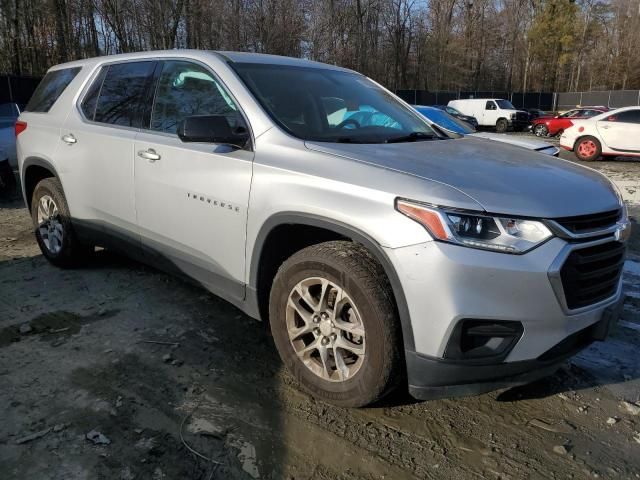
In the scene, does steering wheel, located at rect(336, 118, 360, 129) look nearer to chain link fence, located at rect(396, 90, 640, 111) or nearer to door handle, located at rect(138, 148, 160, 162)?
door handle, located at rect(138, 148, 160, 162)

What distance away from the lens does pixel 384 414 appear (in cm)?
273

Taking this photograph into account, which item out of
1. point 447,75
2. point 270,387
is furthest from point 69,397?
point 447,75

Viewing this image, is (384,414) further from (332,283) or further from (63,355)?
(63,355)

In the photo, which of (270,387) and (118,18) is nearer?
(270,387)

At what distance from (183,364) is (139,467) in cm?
92

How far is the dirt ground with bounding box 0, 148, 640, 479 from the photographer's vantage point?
235cm

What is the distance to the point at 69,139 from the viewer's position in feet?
14.4

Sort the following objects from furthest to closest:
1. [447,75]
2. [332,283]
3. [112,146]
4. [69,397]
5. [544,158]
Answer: [447,75] → [112,146] → [544,158] → [69,397] → [332,283]

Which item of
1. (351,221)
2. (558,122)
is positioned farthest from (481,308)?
(558,122)

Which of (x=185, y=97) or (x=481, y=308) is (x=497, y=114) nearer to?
(x=185, y=97)

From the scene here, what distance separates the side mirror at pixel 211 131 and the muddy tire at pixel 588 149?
1408 cm

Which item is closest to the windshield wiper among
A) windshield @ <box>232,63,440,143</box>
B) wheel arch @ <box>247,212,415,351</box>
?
windshield @ <box>232,63,440,143</box>

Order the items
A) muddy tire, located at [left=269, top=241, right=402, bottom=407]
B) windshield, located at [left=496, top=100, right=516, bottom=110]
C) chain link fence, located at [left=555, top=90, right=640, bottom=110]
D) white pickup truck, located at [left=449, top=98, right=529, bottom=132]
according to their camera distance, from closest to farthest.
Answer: muddy tire, located at [left=269, top=241, right=402, bottom=407]
white pickup truck, located at [left=449, top=98, right=529, bottom=132]
windshield, located at [left=496, top=100, right=516, bottom=110]
chain link fence, located at [left=555, top=90, right=640, bottom=110]

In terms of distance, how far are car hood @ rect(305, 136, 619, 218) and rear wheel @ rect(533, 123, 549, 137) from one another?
25.2 metres
